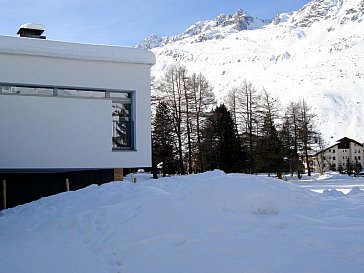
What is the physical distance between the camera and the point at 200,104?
36375mm

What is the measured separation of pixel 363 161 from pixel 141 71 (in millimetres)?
84505

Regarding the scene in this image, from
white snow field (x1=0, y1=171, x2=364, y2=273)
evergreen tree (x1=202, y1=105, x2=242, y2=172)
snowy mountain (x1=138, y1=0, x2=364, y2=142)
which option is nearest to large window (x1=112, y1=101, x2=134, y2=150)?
white snow field (x1=0, y1=171, x2=364, y2=273)

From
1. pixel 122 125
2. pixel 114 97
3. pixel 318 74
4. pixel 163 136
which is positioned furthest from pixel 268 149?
pixel 318 74

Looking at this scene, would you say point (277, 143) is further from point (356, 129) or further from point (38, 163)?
point (356, 129)

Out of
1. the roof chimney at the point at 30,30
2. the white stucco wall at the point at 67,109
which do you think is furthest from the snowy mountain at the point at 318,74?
the white stucco wall at the point at 67,109

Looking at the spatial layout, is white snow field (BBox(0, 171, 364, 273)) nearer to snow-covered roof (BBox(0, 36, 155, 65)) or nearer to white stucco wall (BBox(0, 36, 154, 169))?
white stucco wall (BBox(0, 36, 154, 169))

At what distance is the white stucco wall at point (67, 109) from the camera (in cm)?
1090

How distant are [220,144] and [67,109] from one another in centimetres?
2668

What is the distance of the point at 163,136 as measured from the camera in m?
36.7

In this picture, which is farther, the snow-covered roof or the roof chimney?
the roof chimney

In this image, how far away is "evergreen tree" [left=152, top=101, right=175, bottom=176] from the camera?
3566 cm

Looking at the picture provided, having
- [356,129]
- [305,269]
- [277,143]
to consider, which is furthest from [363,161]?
[305,269]

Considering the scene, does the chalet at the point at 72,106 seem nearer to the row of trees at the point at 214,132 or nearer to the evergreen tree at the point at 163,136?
the row of trees at the point at 214,132

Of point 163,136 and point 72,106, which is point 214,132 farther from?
point 72,106
